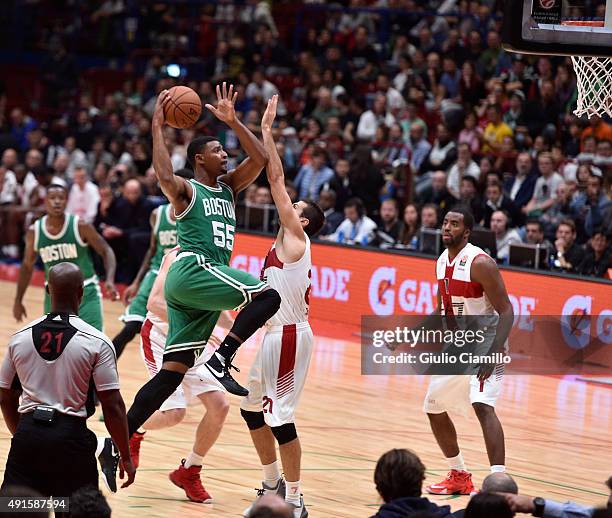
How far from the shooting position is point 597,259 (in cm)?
1420

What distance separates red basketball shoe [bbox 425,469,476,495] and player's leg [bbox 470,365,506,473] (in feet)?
1.00

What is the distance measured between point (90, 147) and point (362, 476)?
1535 centimetres

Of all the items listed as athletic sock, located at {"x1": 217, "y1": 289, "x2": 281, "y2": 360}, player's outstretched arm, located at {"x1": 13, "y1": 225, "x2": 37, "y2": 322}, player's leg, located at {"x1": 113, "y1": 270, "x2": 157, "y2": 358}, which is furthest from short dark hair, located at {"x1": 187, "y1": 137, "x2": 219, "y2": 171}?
player's leg, located at {"x1": 113, "y1": 270, "x2": 157, "y2": 358}

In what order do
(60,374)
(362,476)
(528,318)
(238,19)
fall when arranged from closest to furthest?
(60,374) → (362,476) → (528,318) → (238,19)

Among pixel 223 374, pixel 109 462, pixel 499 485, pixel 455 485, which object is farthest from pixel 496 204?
pixel 499 485

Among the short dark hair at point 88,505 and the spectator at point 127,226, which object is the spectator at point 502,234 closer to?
the spectator at point 127,226

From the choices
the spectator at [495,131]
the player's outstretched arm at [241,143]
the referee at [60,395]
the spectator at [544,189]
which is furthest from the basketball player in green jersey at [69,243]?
the spectator at [495,131]

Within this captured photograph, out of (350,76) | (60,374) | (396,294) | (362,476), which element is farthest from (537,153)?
(60,374)

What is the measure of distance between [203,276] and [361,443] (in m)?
3.19

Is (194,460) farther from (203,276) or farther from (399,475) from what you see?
(399,475)

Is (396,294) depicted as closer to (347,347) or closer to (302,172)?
(347,347)

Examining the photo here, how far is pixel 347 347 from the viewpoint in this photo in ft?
49.5

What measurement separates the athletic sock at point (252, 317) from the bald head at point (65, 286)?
1805 millimetres

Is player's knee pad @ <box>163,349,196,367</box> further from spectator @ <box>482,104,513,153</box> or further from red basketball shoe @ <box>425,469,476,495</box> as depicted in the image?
spectator @ <box>482,104,513,153</box>
